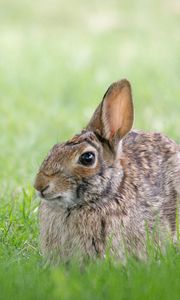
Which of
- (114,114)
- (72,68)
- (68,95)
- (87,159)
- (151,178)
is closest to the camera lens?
(87,159)

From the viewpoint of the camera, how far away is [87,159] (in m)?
4.62

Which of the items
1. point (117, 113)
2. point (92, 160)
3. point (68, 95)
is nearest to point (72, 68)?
point (68, 95)

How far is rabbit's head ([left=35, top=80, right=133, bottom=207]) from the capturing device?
4.48 meters

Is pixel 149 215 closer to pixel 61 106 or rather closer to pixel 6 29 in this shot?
pixel 61 106

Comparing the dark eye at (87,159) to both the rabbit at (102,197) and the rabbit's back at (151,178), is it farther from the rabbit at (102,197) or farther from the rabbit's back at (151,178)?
the rabbit's back at (151,178)

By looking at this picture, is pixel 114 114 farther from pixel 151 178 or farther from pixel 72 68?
pixel 72 68

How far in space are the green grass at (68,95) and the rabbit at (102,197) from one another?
0.20 meters

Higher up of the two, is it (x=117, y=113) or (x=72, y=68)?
(x=72, y=68)

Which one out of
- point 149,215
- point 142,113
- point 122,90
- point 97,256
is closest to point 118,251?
point 97,256

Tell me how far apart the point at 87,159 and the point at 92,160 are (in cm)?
4

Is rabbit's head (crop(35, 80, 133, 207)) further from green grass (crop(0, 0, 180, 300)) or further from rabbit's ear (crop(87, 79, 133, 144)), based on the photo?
green grass (crop(0, 0, 180, 300))

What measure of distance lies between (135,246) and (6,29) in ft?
49.2

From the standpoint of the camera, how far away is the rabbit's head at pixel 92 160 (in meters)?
4.48

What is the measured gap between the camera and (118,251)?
460cm
